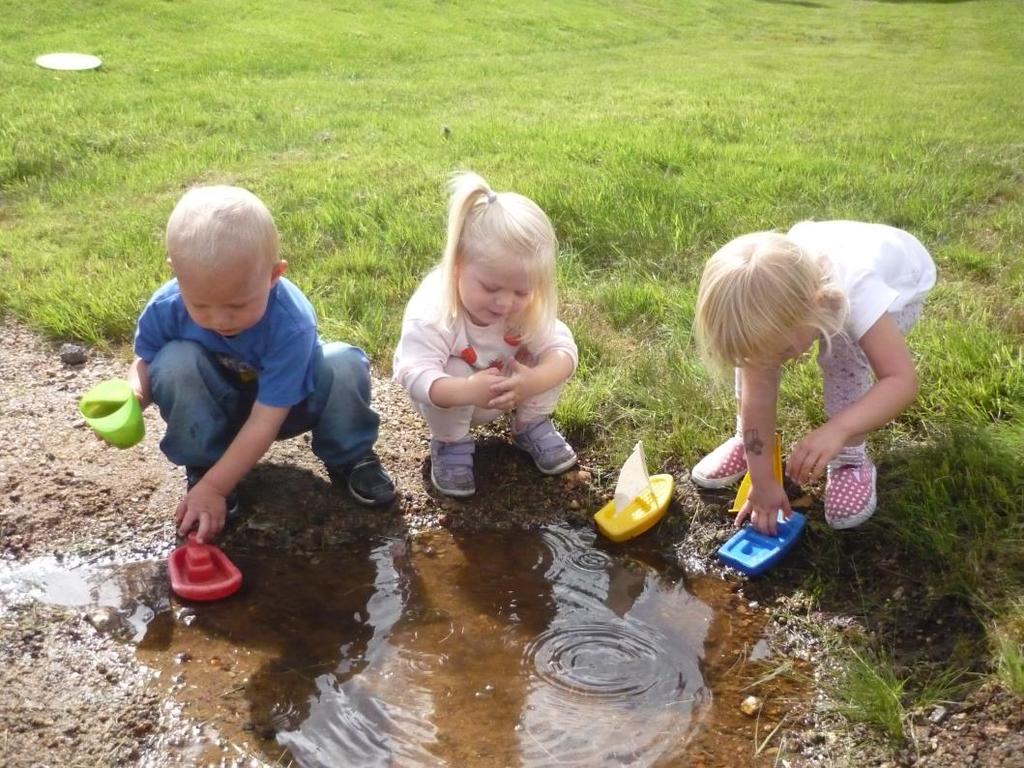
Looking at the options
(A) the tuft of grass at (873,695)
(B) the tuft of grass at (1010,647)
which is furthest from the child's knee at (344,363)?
(B) the tuft of grass at (1010,647)

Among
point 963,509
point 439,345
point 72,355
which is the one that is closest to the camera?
point 963,509

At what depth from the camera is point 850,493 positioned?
2.62 m

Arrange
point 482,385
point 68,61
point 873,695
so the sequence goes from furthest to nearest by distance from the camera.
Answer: point 68,61 < point 482,385 < point 873,695

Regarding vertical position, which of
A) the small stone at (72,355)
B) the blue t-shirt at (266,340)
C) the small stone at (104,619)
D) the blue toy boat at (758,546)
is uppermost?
the blue t-shirt at (266,340)

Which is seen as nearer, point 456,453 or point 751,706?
point 751,706

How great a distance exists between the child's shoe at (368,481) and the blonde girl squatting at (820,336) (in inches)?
36.4

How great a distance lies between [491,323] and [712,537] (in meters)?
0.88

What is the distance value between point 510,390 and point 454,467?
1.13 feet

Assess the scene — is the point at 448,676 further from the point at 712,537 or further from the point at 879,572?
the point at 879,572

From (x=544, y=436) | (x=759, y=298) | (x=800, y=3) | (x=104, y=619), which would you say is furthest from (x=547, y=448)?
(x=800, y=3)

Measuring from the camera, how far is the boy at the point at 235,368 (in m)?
2.29

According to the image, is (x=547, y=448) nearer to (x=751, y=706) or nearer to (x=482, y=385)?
(x=482, y=385)

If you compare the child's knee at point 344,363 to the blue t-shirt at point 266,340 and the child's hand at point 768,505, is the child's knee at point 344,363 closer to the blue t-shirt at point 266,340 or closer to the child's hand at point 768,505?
the blue t-shirt at point 266,340

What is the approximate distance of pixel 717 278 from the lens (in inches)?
89.1
